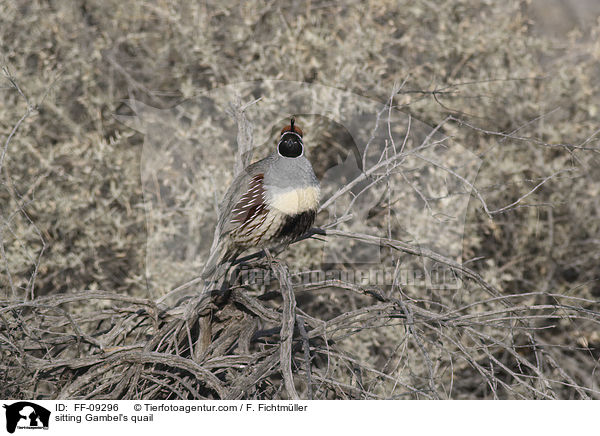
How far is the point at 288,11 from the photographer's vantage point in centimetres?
597

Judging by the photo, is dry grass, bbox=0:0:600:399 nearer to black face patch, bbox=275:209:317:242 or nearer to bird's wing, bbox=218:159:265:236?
bird's wing, bbox=218:159:265:236

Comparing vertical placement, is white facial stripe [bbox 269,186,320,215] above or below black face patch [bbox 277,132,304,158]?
below

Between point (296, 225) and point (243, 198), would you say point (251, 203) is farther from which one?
point (296, 225)

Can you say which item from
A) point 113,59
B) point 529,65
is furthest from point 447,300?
point 113,59

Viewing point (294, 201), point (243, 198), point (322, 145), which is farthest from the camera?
point (322, 145)

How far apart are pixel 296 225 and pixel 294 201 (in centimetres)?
11

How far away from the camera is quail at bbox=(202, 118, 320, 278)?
9.24 ft

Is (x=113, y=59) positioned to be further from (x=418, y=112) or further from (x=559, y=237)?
(x=559, y=237)

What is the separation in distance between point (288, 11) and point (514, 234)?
9.26 feet
